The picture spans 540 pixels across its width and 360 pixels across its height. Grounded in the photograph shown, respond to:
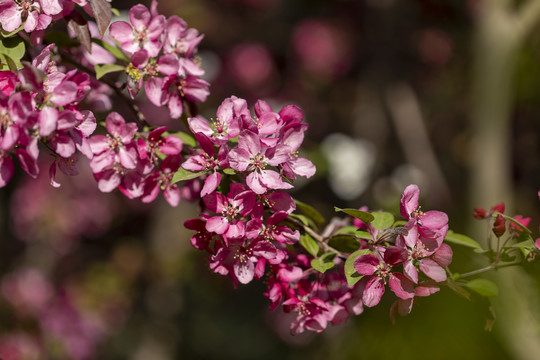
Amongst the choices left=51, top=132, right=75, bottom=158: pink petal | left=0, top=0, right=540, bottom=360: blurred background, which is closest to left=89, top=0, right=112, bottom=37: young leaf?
left=51, top=132, right=75, bottom=158: pink petal

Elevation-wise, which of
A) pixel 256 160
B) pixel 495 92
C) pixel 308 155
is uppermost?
pixel 256 160

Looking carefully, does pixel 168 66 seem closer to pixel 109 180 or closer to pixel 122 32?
pixel 122 32

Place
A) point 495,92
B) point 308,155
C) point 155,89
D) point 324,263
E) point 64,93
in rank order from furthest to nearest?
point 495,92, point 308,155, point 155,89, point 324,263, point 64,93

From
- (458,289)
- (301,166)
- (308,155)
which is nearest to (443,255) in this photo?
(458,289)

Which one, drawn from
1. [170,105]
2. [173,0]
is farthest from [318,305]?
[173,0]

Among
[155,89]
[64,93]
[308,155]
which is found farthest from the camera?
[308,155]

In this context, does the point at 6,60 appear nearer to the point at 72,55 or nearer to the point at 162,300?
the point at 72,55

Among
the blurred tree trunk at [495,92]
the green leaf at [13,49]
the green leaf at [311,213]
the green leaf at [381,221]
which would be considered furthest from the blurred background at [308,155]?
the green leaf at [13,49]

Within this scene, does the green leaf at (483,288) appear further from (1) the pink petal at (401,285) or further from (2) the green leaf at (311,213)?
(2) the green leaf at (311,213)
